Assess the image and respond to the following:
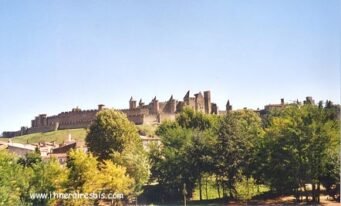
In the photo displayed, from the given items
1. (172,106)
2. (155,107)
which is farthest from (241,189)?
(155,107)

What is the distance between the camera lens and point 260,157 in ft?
35.1

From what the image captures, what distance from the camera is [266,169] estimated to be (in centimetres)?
1053

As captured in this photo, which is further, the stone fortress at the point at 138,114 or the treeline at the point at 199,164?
the stone fortress at the point at 138,114

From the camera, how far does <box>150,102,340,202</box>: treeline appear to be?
9742mm

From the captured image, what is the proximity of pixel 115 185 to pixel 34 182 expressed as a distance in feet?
4.76

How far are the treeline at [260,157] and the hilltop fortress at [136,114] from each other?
26.3ft

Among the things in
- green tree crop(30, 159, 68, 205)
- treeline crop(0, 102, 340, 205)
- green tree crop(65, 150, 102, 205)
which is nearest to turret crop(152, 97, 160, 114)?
treeline crop(0, 102, 340, 205)

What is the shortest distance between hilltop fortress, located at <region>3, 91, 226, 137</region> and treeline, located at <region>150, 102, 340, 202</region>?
8.02 m

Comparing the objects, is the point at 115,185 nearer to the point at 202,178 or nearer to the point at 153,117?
the point at 202,178

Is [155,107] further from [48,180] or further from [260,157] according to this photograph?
[48,180]

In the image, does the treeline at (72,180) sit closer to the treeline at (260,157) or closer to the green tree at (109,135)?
the treeline at (260,157)

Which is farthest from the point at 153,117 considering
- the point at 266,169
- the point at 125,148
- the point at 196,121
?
the point at 266,169

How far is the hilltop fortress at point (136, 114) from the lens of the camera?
70.0ft

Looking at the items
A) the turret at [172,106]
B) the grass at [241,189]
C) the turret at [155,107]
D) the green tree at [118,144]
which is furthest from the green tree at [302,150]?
the turret at [155,107]
